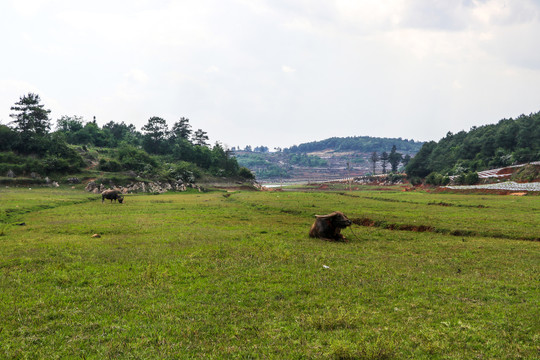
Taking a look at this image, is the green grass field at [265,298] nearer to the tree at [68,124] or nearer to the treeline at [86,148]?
the treeline at [86,148]

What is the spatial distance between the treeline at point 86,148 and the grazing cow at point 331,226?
7006 cm

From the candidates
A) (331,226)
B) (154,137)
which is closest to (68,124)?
(154,137)

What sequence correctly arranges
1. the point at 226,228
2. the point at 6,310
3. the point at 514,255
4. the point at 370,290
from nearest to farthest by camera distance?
the point at 6,310 → the point at 370,290 → the point at 514,255 → the point at 226,228

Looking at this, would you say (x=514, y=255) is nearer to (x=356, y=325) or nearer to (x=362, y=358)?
(x=356, y=325)

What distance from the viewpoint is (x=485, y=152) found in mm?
107562

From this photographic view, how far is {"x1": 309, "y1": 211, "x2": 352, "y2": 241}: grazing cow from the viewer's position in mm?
19109

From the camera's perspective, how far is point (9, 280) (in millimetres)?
10734

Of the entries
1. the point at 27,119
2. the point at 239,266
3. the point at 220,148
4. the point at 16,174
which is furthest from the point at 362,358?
the point at 220,148

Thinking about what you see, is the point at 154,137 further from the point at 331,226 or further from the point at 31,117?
the point at 331,226

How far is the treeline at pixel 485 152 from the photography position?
9378cm

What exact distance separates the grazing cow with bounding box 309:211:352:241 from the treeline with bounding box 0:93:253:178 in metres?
70.1

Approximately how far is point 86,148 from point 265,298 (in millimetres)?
101407

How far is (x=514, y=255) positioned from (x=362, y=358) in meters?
12.9

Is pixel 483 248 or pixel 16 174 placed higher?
pixel 16 174
